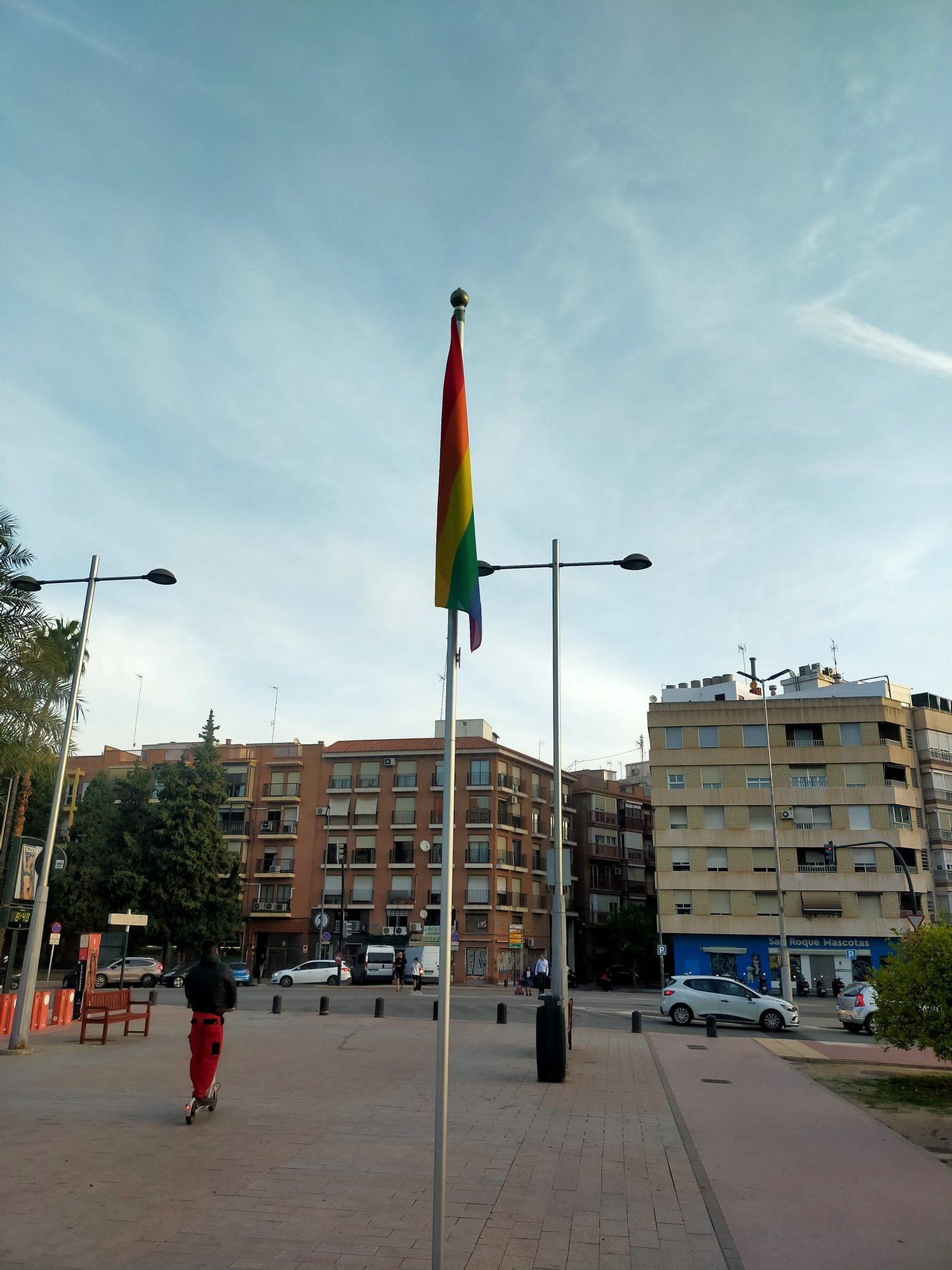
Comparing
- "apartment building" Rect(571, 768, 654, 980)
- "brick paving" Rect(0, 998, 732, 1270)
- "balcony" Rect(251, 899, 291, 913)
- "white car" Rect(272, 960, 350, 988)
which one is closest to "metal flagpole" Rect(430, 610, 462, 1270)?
"brick paving" Rect(0, 998, 732, 1270)

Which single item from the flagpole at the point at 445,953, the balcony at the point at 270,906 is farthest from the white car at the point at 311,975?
the flagpole at the point at 445,953

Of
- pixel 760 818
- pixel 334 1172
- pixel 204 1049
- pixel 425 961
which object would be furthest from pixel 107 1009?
pixel 760 818

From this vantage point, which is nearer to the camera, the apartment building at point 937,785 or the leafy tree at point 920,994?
the leafy tree at point 920,994

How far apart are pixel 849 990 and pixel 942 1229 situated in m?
22.1

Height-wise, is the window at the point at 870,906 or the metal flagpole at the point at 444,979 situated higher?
the window at the point at 870,906

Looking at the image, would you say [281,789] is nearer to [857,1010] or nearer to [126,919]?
[126,919]

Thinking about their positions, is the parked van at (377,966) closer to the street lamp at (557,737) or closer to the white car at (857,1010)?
the white car at (857,1010)

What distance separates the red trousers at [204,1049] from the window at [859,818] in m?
51.2

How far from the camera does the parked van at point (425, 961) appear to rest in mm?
47406

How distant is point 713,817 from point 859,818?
27.2ft

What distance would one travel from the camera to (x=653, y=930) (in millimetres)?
60812

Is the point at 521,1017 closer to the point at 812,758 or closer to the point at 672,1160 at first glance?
the point at 672,1160

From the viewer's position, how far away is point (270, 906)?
6194 centimetres

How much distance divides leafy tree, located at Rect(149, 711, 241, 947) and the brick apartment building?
26.8ft
